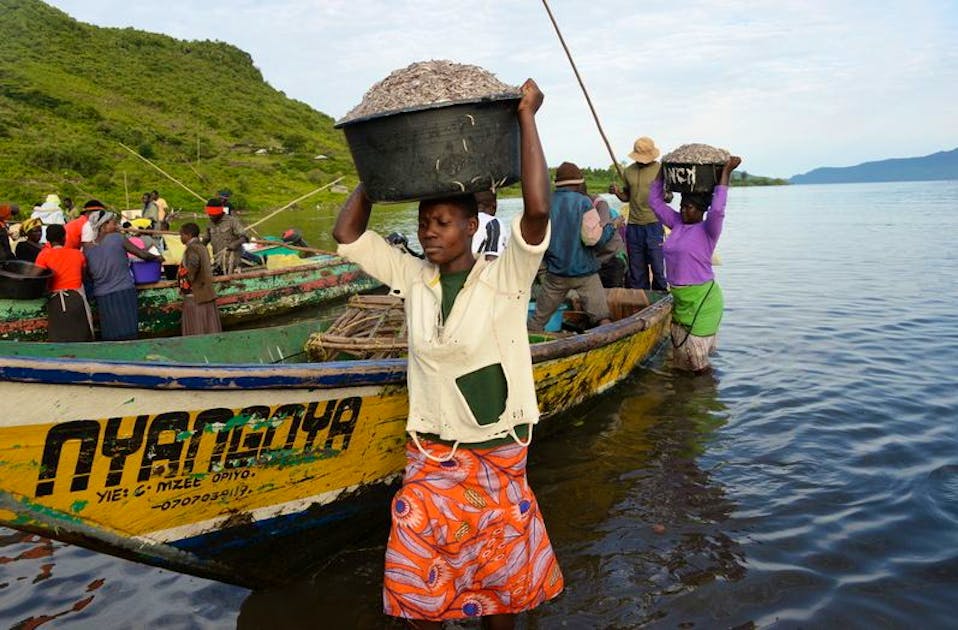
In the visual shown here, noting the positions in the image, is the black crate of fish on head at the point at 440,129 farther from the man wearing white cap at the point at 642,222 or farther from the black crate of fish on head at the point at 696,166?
the man wearing white cap at the point at 642,222

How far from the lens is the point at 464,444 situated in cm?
246

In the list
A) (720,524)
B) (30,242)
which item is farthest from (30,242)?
(720,524)

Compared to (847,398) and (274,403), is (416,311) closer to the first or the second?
(274,403)

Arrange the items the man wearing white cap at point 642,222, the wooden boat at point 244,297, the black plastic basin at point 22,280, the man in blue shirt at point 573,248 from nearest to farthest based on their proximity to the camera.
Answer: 1. the man in blue shirt at point 573,248
2. the man wearing white cap at point 642,222
3. the black plastic basin at point 22,280
4. the wooden boat at point 244,297

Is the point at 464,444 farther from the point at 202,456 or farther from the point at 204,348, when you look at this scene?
the point at 204,348

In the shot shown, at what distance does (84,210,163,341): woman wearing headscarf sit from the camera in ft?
27.3

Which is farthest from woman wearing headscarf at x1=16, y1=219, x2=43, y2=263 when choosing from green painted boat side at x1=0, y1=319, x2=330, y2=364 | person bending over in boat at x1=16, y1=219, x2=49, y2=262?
green painted boat side at x1=0, y1=319, x2=330, y2=364

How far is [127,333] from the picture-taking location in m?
8.90

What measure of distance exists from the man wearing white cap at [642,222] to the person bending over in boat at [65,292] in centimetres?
651

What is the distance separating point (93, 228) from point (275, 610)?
24.2 feet

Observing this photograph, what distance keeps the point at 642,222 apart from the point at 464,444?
5.87 m

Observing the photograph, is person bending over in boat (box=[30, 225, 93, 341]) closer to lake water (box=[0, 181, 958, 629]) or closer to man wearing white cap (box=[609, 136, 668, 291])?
lake water (box=[0, 181, 958, 629])

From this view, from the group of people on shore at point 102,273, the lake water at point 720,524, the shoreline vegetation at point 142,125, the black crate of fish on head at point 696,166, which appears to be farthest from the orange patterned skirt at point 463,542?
the shoreline vegetation at point 142,125

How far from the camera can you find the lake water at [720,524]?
333cm
